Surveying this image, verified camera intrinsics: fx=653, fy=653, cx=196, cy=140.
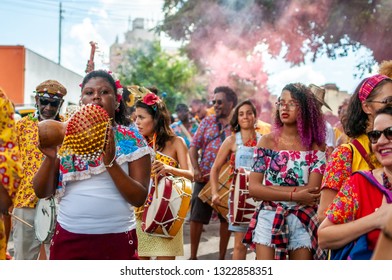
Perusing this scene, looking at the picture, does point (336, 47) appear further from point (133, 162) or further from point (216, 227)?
point (133, 162)

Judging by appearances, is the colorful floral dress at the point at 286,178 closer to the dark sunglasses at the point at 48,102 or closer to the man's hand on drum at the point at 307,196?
the man's hand on drum at the point at 307,196

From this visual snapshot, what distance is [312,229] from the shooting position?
4289 mm

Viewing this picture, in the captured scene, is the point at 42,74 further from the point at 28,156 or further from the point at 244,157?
the point at 28,156

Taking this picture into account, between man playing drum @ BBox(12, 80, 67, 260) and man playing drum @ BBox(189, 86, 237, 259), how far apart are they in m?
2.40

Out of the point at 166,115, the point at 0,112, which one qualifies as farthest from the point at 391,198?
the point at 166,115

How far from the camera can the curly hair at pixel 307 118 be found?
4492 millimetres

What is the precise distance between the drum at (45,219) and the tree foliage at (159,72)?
3758cm

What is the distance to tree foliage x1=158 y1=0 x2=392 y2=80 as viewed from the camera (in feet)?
38.7

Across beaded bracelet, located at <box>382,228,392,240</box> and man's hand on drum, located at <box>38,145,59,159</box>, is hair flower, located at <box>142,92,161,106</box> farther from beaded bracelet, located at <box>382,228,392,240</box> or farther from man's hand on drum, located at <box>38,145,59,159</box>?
beaded bracelet, located at <box>382,228,392,240</box>

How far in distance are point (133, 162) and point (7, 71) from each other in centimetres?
1371

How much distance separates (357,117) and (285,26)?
9.89 m

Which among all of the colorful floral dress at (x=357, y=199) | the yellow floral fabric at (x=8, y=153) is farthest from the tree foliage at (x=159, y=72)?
the yellow floral fabric at (x=8, y=153)

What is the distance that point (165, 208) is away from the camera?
5.17 m

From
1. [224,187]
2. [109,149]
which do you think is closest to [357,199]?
[109,149]
